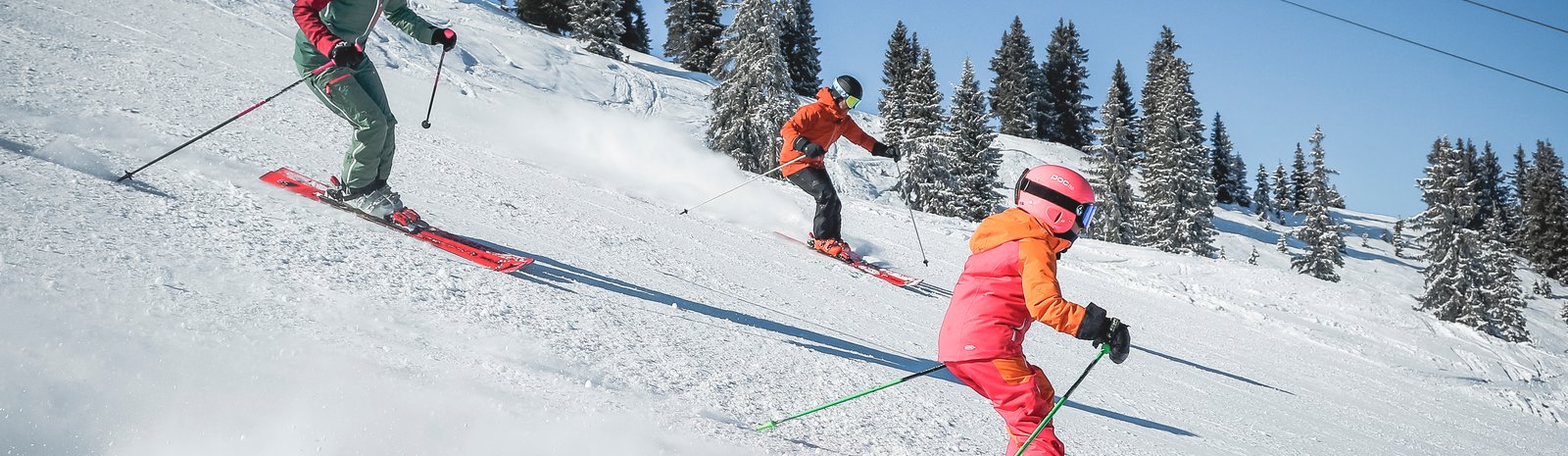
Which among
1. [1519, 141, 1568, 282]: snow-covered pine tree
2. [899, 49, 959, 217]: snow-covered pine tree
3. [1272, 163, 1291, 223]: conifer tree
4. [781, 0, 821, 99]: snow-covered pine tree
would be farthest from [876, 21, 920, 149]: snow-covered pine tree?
[1519, 141, 1568, 282]: snow-covered pine tree

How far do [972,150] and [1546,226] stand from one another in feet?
160

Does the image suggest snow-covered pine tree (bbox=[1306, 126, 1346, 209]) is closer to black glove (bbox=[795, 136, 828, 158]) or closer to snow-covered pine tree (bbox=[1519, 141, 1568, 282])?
snow-covered pine tree (bbox=[1519, 141, 1568, 282])

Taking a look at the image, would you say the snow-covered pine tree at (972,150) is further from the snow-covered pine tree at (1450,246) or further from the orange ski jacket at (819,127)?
the orange ski jacket at (819,127)

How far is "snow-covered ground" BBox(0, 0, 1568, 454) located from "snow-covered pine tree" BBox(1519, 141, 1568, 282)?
2315 inches

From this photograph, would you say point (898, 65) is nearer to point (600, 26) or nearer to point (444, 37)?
point (600, 26)

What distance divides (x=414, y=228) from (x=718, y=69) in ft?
86.4

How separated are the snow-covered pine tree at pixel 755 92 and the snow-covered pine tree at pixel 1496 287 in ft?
92.4

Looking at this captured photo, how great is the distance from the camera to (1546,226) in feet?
190

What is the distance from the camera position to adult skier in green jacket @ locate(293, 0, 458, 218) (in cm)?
545

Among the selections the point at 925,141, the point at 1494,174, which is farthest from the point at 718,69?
the point at 1494,174

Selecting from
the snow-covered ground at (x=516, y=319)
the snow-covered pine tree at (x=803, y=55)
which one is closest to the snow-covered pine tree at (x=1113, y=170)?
the snow-covered pine tree at (x=803, y=55)

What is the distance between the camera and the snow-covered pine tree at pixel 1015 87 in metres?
61.8

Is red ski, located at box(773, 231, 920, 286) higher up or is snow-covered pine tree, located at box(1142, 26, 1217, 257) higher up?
snow-covered pine tree, located at box(1142, 26, 1217, 257)

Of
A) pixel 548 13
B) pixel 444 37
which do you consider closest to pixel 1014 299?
pixel 444 37
